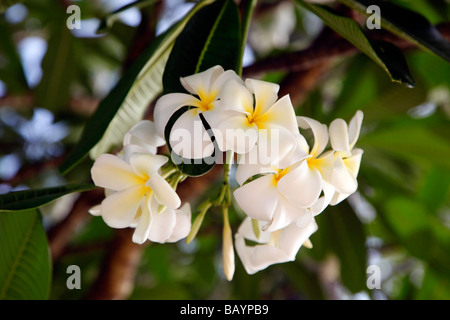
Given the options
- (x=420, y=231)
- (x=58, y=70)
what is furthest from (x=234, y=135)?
(x=58, y=70)

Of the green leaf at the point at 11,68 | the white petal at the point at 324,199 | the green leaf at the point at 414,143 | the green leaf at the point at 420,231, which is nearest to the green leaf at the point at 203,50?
the white petal at the point at 324,199

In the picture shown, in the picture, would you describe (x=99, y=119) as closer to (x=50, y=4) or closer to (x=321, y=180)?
(x=321, y=180)

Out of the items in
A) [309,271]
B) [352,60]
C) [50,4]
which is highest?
[50,4]

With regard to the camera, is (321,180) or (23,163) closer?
(321,180)

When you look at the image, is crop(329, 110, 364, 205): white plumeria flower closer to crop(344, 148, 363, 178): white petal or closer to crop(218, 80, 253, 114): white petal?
crop(344, 148, 363, 178): white petal

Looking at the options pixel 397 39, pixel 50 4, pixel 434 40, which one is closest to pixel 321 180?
pixel 434 40

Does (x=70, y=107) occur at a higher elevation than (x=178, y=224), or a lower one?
higher

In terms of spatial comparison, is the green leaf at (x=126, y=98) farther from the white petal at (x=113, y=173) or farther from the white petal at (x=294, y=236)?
the white petal at (x=294, y=236)
